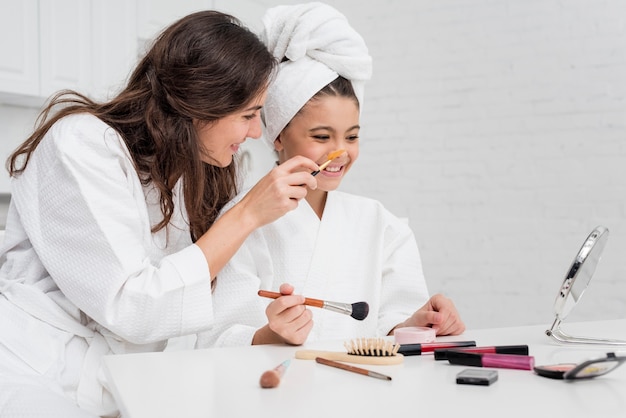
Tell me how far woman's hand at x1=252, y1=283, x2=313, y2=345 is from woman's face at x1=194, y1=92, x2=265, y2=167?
0.40 m

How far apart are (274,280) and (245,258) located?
89 millimetres

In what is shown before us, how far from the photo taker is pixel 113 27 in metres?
3.10

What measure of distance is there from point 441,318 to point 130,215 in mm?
575

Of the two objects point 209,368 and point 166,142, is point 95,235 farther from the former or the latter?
point 209,368

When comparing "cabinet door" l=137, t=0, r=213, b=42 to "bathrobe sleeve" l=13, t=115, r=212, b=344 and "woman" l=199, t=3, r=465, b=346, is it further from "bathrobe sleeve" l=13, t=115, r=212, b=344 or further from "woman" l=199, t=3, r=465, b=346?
"bathrobe sleeve" l=13, t=115, r=212, b=344

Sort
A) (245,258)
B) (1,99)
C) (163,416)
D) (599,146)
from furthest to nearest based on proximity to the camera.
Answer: (599,146), (1,99), (245,258), (163,416)

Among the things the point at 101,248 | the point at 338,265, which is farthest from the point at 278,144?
the point at 101,248

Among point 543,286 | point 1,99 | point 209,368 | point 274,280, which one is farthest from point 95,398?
point 543,286

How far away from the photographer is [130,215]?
1.28 m

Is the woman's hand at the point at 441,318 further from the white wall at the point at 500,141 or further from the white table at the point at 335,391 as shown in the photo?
the white wall at the point at 500,141

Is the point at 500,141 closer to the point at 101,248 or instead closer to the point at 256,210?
the point at 256,210

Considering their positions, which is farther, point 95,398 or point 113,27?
point 113,27

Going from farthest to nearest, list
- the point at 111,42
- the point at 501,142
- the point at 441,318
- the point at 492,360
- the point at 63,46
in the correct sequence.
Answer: the point at 501,142 < the point at 111,42 < the point at 63,46 < the point at 441,318 < the point at 492,360

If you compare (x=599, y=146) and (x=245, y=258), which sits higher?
(x=599, y=146)
